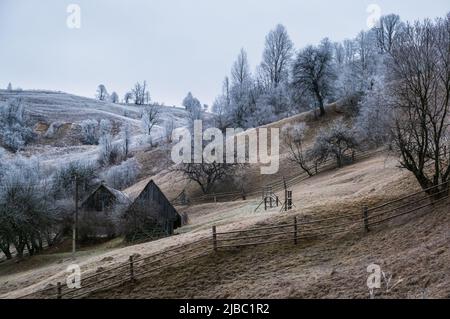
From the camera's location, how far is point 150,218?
106 feet

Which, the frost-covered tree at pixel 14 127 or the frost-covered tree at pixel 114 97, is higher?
the frost-covered tree at pixel 114 97

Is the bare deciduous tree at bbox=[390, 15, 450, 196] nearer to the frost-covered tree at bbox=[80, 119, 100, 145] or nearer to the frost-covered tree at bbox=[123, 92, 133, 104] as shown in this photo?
the frost-covered tree at bbox=[80, 119, 100, 145]

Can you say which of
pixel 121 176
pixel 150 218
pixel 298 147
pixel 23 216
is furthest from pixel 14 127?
pixel 150 218

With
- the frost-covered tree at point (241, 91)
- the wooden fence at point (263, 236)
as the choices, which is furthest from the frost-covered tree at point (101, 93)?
the wooden fence at point (263, 236)

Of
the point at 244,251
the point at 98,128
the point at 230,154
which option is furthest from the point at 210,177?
the point at 98,128

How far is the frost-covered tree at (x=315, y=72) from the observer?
58062 mm

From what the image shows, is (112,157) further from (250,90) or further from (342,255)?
(342,255)

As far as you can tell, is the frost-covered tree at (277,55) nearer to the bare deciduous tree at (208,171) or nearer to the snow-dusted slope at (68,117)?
the snow-dusted slope at (68,117)

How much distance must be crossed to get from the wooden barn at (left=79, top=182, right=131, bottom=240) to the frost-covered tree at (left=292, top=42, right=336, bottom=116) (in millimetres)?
34072

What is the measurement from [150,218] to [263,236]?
51.1 ft

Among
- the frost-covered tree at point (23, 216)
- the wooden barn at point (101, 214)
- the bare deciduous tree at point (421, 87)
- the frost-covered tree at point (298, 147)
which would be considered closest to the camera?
the bare deciduous tree at point (421, 87)

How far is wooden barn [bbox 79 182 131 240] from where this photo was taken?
34250 millimetres

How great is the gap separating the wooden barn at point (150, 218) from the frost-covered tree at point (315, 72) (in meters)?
33.8

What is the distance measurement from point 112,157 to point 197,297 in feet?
211
